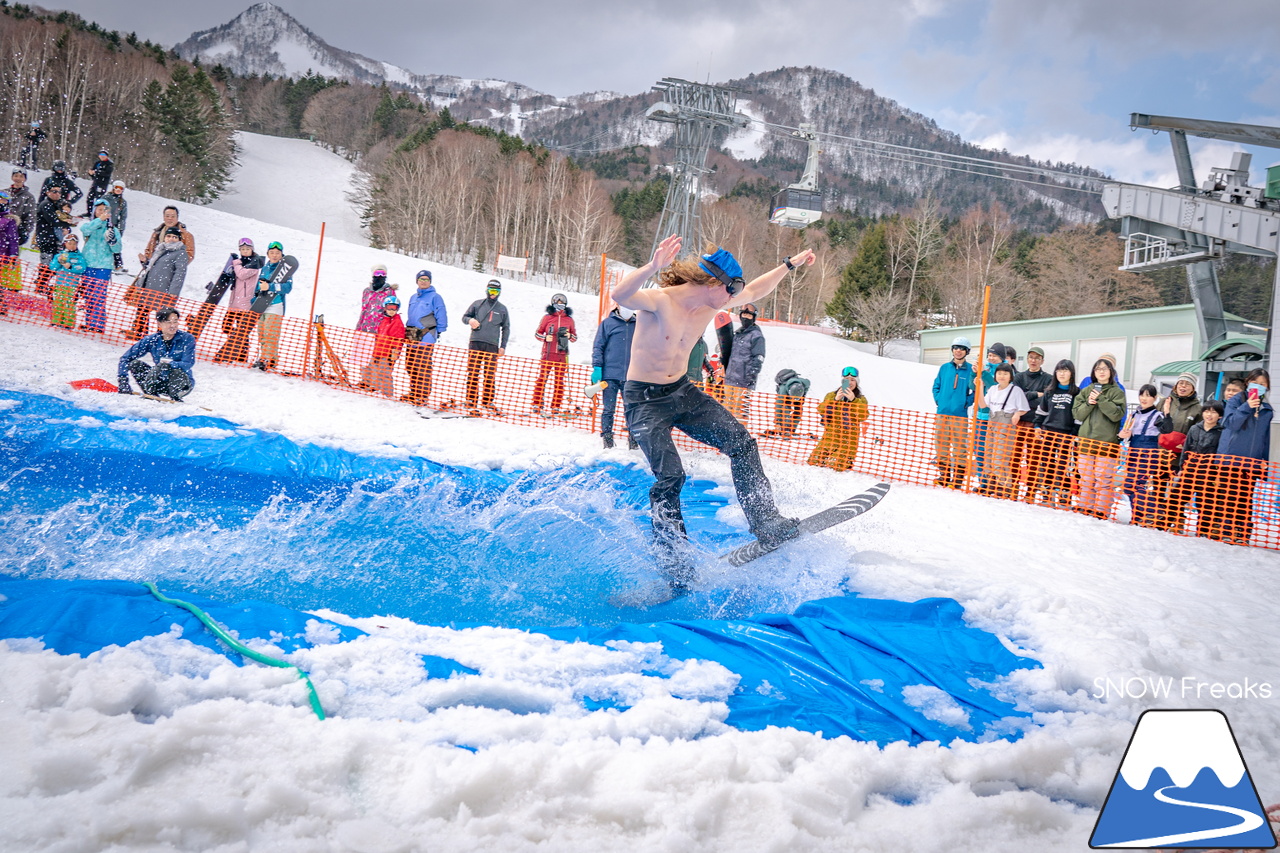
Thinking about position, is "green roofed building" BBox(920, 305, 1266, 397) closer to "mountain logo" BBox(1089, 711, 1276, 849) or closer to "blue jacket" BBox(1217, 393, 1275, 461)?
"blue jacket" BBox(1217, 393, 1275, 461)

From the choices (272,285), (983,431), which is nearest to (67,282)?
(272,285)

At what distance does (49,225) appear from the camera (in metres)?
11.0

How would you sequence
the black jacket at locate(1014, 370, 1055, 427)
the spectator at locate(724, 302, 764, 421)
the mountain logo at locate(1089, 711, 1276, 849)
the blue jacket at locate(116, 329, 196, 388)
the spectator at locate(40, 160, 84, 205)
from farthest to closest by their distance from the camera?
1. the spectator at locate(40, 160, 84, 205)
2. the spectator at locate(724, 302, 764, 421)
3. the black jacket at locate(1014, 370, 1055, 427)
4. the blue jacket at locate(116, 329, 196, 388)
5. the mountain logo at locate(1089, 711, 1276, 849)

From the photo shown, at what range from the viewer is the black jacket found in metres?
7.78

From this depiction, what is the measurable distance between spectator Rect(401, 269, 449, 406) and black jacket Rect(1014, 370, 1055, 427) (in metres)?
7.04

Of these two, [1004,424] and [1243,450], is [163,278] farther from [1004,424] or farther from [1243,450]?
[1243,450]

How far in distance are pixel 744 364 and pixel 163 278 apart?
8.16m

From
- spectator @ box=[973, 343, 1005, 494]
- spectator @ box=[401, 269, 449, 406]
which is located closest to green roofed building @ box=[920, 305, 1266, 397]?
spectator @ box=[973, 343, 1005, 494]

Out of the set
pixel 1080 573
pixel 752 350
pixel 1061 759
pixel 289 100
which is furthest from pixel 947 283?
pixel 289 100

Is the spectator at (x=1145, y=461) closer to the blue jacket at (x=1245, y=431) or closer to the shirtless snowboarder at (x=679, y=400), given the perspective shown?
the blue jacket at (x=1245, y=431)

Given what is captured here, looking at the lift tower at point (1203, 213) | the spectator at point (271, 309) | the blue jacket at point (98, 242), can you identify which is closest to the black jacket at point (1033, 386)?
the spectator at point (271, 309)

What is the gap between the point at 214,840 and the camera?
1.50 meters

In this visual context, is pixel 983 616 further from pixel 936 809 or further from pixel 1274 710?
pixel 936 809

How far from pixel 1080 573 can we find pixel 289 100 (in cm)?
8946
